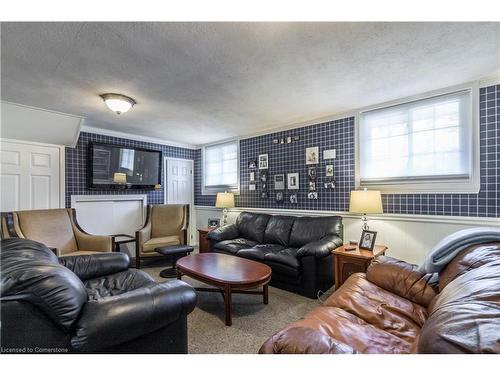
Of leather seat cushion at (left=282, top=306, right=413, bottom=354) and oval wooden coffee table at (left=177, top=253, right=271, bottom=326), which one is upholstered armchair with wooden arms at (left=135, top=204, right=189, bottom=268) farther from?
leather seat cushion at (left=282, top=306, right=413, bottom=354)

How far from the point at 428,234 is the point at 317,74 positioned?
2.14 meters

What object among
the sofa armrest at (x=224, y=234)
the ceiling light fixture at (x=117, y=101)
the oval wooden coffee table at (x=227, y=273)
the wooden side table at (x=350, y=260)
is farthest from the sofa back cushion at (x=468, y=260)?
the ceiling light fixture at (x=117, y=101)

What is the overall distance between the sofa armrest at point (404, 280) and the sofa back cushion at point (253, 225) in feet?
6.61

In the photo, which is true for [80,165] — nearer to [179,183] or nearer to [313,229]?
[179,183]

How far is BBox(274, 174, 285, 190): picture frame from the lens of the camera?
3.99 meters

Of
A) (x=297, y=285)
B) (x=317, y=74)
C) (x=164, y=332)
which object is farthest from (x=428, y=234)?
(x=164, y=332)

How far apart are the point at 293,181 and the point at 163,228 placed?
2.49 meters

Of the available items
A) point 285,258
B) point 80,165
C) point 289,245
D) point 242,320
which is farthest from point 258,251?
point 80,165

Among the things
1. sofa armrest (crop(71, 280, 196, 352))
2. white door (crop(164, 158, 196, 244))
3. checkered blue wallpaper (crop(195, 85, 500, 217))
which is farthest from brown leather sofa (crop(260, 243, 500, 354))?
white door (crop(164, 158, 196, 244))

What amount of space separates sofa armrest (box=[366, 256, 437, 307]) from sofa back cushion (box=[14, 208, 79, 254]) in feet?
11.9

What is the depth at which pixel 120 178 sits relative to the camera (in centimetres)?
412

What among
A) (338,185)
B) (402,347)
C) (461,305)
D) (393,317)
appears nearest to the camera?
(461,305)
